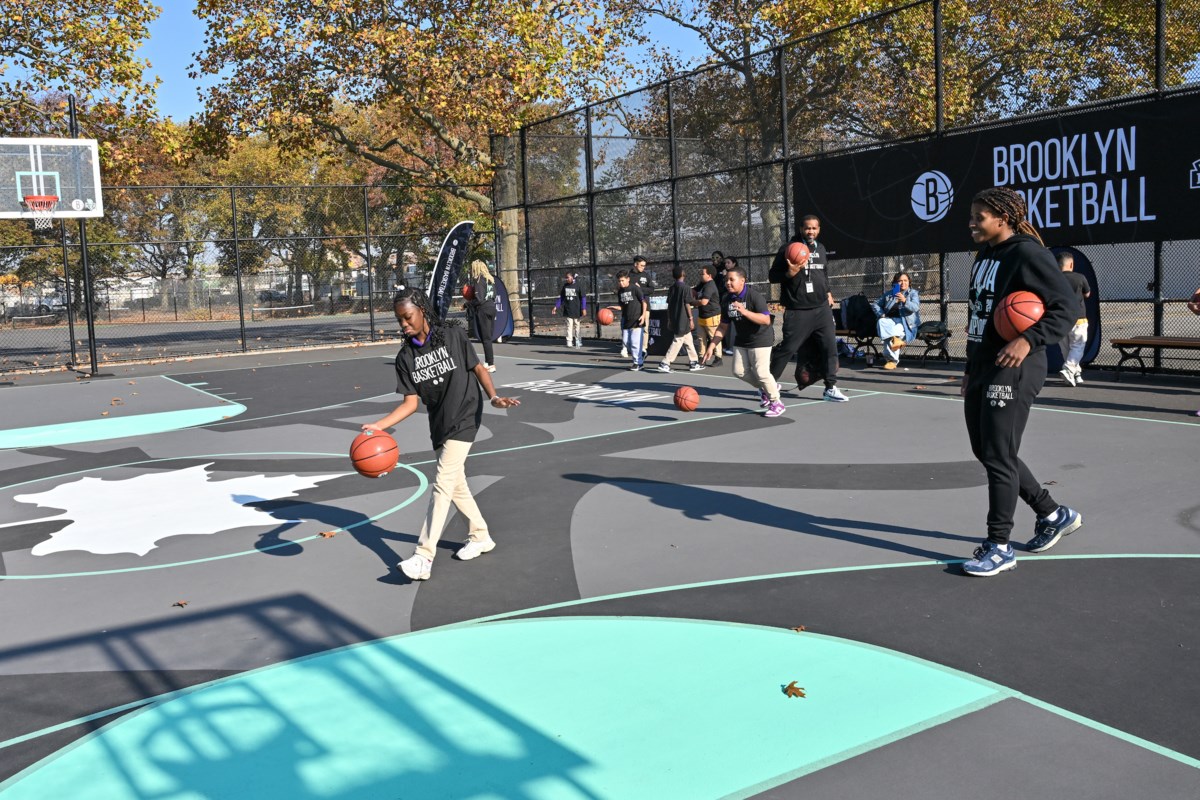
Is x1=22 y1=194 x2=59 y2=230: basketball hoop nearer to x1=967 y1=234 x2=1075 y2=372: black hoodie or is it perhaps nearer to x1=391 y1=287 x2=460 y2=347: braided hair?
x1=391 y1=287 x2=460 y2=347: braided hair

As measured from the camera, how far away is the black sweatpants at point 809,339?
12.4 m

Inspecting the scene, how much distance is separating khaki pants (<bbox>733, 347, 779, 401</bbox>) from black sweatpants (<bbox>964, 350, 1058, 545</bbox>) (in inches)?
239

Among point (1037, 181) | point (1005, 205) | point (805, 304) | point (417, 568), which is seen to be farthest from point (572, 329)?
point (1005, 205)

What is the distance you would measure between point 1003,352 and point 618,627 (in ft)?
8.49

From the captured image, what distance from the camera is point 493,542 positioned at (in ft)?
23.7

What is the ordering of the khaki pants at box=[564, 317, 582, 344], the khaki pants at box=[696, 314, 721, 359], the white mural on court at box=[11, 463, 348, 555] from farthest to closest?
the khaki pants at box=[564, 317, 582, 344] → the khaki pants at box=[696, 314, 721, 359] → the white mural on court at box=[11, 463, 348, 555]

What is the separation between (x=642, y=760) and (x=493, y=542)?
10.9ft

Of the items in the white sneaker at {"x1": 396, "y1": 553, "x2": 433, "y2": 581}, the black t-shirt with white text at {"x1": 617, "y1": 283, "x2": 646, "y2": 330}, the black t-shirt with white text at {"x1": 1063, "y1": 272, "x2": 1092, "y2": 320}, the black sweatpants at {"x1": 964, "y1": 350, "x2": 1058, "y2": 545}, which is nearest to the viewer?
the black sweatpants at {"x1": 964, "y1": 350, "x2": 1058, "y2": 545}

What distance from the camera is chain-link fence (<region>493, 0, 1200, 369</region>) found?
68.1ft

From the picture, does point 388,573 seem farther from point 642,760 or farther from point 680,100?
point 680,100

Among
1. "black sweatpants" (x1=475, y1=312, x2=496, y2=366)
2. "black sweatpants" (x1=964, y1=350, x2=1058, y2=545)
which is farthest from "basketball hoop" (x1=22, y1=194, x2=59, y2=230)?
"black sweatpants" (x1=964, y1=350, x2=1058, y2=545)

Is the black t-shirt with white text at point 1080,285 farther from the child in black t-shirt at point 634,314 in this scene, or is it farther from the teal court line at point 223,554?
the teal court line at point 223,554

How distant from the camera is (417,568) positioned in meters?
6.44

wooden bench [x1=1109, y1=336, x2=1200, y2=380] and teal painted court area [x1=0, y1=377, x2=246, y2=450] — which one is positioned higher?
wooden bench [x1=1109, y1=336, x2=1200, y2=380]
